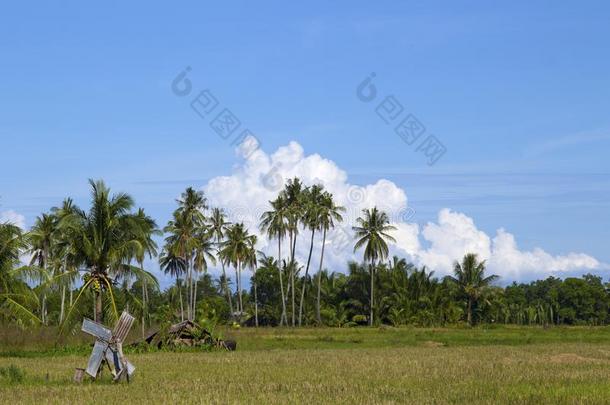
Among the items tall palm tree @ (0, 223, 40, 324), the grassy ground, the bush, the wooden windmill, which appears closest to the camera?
the grassy ground

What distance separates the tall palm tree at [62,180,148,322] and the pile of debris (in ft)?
8.33

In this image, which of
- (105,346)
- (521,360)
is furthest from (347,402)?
(521,360)

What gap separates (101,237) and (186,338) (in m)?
6.23

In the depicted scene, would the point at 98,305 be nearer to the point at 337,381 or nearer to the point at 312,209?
the point at 337,381

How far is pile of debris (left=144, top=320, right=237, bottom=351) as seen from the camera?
126 feet

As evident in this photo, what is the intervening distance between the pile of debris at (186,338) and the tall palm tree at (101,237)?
2538 millimetres

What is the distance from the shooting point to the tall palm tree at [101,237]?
37906 mm

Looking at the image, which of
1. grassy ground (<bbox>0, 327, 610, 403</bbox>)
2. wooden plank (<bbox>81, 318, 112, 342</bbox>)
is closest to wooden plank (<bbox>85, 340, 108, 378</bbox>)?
wooden plank (<bbox>81, 318, 112, 342</bbox>)

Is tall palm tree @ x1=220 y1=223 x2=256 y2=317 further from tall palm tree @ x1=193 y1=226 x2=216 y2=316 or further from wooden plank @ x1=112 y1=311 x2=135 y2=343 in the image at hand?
wooden plank @ x1=112 y1=311 x2=135 y2=343

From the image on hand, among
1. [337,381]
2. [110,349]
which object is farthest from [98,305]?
[337,381]

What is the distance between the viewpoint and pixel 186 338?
39000 millimetres

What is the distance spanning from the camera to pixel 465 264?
88062mm

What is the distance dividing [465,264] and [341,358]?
60479 millimetres

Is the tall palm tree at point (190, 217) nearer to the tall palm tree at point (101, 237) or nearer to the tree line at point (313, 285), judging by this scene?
the tree line at point (313, 285)
